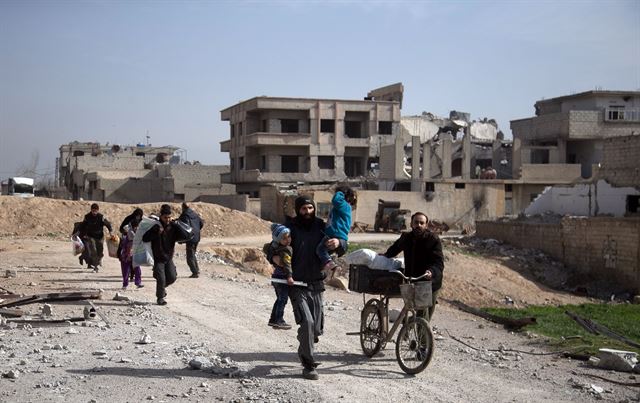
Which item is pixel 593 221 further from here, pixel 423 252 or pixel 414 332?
pixel 414 332

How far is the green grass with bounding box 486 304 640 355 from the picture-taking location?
10.7 meters

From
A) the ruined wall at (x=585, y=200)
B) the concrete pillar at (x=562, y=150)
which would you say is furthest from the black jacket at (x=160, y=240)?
the concrete pillar at (x=562, y=150)

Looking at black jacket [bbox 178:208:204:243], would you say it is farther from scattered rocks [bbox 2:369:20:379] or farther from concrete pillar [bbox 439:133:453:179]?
concrete pillar [bbox 439:133:453:179]

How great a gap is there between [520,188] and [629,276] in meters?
23.3

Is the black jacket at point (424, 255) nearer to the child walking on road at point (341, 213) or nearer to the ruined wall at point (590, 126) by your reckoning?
the child walking on road at point (341, 213)

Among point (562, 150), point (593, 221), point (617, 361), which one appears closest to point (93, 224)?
point (617, 361)

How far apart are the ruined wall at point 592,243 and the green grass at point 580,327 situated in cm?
828

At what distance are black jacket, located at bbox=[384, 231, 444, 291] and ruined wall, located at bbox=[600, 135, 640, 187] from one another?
84.5ft

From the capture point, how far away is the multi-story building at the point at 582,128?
2245 inches

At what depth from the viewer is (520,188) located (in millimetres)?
51031

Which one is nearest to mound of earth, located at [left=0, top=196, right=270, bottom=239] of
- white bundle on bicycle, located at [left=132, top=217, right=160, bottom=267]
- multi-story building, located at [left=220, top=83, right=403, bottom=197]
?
white bundle on bicycle, located at [left=132, top=217, right=160, bottom=267]

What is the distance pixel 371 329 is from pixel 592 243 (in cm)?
2363

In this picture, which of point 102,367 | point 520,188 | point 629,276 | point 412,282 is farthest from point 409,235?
point 520,188

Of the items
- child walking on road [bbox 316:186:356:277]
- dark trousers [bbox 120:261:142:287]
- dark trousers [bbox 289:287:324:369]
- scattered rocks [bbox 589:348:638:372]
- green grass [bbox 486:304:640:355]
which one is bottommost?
green grass [bbox 486:304:640:355]
